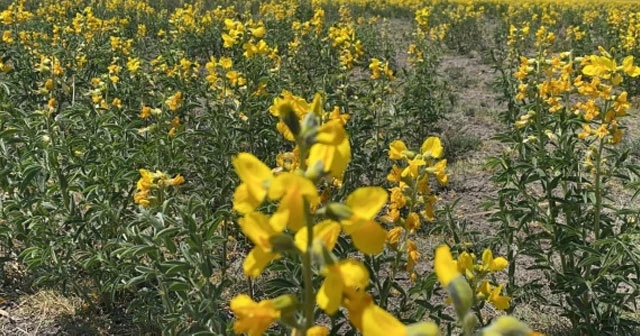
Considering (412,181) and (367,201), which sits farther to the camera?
(412,181)

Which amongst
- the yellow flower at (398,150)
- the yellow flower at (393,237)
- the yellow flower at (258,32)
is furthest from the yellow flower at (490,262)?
the yellow flower at (258,32)

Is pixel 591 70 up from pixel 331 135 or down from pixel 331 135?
down

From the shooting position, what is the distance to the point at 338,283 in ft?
2.94

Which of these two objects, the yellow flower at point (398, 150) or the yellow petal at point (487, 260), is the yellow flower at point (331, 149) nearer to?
the yellow petal at point (487, 260)

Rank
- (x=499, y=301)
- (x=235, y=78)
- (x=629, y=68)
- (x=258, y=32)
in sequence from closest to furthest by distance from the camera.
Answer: (x=499, y=301) < (x=629, y=68) < (x=258, y=32) < (x=235, y=78)

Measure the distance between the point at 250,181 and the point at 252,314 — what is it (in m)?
0.22

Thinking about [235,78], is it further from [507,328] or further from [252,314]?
[507,328]

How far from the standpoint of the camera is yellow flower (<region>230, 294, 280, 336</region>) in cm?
95

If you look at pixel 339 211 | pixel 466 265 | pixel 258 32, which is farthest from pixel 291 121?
pixel 258 32

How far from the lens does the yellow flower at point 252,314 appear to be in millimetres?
952

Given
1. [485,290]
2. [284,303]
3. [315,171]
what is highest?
[315,171]

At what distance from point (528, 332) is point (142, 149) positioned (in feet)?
8.92

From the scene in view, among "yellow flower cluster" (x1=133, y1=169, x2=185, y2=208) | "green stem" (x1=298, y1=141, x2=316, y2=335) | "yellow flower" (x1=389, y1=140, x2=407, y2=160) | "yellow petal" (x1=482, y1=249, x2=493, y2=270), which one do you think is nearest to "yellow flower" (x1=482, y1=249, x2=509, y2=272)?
"yellow petal" (x1=482, y1=249, x2=493, y2=270)

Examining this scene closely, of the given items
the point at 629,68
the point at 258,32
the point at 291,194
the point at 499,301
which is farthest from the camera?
the point at 258,32
